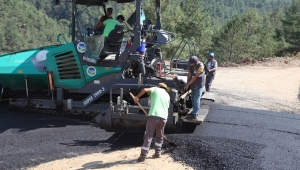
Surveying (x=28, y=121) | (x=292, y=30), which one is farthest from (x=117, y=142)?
(x=292, y=30)

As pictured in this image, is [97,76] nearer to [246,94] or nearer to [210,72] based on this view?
[210,72]

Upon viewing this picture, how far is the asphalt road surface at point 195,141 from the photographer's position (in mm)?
5098

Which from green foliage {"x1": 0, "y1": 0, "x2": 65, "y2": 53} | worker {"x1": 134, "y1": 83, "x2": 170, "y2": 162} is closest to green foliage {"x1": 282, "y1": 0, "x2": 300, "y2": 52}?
worker {"x1": 134, "y1": 83, "x2": 170, "y2": 162}

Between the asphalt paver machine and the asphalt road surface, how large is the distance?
0.32m

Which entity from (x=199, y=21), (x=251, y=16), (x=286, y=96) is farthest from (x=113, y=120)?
(x=251, y=16)

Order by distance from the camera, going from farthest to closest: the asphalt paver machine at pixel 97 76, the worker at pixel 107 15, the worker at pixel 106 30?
the worker at pixel 107 15 → the worker at pixel 106 30 → the asphalt paver machine at pixel 97 76

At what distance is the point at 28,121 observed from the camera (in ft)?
23.2

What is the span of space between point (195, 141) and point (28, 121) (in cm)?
A: 338

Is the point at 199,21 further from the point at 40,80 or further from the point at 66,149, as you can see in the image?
the point at 66,149

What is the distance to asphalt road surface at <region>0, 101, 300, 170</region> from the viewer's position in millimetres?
5098

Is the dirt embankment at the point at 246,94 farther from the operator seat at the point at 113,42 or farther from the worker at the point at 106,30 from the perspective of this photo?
the worker at the point at 106,30

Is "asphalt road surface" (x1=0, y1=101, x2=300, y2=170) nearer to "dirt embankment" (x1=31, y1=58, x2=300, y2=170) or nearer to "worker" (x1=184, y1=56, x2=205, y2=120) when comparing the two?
"dirt embankment" (x1=31, y1=58, x2=300, y2=170)

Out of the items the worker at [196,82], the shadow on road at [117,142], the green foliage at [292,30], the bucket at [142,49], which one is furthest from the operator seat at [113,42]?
the green foliage at [292,30]

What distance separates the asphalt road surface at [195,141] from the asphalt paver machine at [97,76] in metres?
0.32
